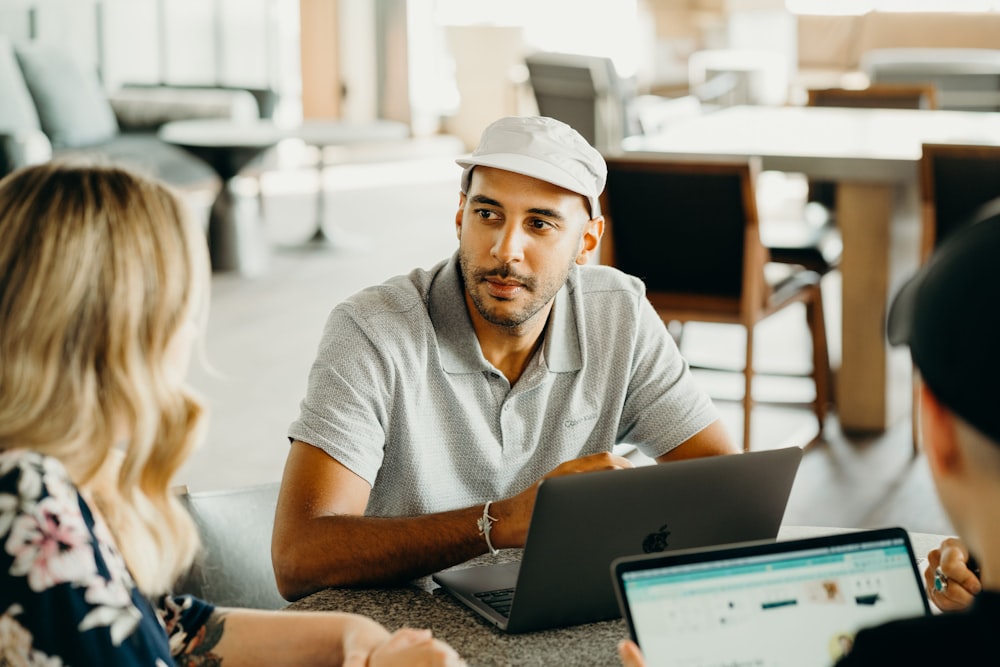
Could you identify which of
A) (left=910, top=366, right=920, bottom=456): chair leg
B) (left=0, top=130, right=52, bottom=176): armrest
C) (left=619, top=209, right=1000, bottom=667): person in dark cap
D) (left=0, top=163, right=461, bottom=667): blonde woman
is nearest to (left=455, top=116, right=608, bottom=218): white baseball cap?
(left=0, top=163, right=461, bottom=667): blonde woman

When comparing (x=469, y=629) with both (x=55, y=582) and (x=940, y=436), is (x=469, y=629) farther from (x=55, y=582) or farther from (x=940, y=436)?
(x=940, y=436)

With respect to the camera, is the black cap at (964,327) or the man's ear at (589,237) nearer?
the black cap at (964,327)

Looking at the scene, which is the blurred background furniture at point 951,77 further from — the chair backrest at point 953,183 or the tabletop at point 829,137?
the chair backrest at point 953,183

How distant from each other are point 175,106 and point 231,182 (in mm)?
1046

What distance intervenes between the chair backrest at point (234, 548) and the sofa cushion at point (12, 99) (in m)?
5.20

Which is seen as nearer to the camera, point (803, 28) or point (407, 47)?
point (803, 28)

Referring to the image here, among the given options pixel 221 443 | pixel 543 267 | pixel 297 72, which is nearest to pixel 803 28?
pixel 297 72

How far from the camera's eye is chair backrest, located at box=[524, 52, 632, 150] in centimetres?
539

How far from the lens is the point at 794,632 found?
1.14 metres

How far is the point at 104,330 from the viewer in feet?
3.68

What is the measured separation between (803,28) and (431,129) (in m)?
3.35

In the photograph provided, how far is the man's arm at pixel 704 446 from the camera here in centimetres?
188

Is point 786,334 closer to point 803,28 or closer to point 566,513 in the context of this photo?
point 566,513

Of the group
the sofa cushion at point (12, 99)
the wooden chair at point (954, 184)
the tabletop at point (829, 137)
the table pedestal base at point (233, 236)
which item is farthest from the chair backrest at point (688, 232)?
the sofa cushion at point (12, 99)
